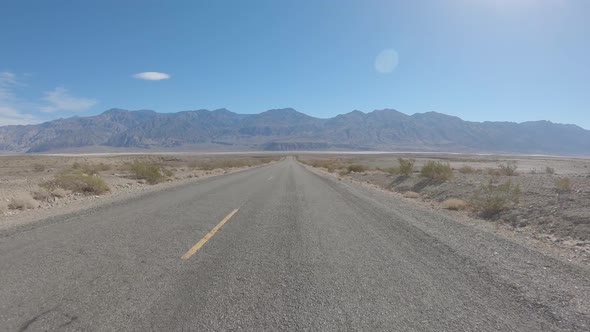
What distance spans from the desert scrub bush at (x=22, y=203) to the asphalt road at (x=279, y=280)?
5035mm

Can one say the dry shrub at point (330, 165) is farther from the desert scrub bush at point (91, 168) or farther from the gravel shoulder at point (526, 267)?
the gravel shoulder at point (526, 267)

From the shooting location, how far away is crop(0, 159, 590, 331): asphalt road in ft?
12.2

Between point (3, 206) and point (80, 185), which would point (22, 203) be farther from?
point (80, 185)

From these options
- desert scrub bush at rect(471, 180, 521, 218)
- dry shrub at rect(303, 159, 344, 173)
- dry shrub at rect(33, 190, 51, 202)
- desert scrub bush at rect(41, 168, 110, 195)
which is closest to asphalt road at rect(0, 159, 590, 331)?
desert scrub bush at rect(471, 180, 521, 218)

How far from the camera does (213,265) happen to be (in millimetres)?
5398

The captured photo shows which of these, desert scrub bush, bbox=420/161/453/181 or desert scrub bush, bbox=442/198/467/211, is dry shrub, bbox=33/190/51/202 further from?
desert scrub bush, bbox=420/161/453/181

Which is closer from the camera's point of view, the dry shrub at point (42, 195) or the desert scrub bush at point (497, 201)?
the desert scrub bush at point (497, 201)

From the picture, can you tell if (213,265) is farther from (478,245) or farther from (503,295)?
(478,245)

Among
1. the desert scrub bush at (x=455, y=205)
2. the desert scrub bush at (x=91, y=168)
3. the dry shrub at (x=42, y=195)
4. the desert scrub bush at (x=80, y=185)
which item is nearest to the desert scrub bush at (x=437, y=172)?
the desert scrub bush at (x=455, y=205)

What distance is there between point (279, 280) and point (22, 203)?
39.0 feet

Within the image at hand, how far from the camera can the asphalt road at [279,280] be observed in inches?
146

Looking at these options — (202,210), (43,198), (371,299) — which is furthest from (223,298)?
(43,198)

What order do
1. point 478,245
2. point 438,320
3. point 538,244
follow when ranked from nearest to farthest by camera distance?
point 438,320 < point 478,245 < point 538,244

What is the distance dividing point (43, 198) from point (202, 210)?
7.87 metres
